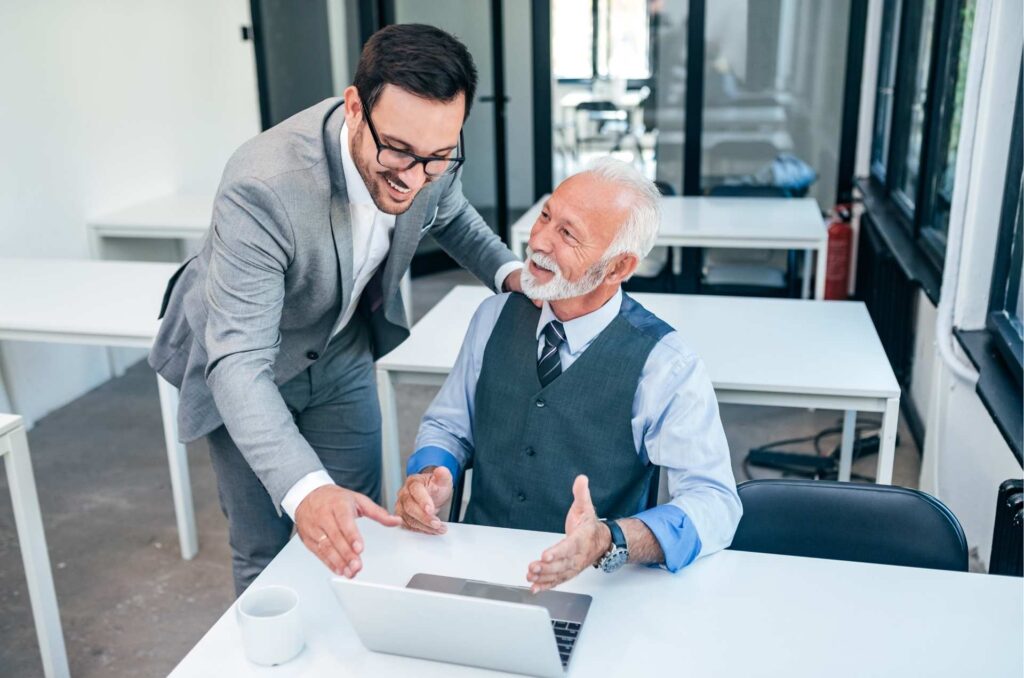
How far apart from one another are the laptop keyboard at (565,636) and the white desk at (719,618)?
15 millimetres

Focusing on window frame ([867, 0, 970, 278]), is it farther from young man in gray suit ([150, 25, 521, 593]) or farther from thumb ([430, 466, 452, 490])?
thumb ([430, 466, 452, 490])

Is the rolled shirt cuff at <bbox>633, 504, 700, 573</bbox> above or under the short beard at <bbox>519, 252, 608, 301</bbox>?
under

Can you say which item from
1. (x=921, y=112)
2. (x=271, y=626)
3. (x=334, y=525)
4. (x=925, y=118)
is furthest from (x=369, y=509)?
(x=921, y=112)

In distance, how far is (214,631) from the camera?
4.21 ft

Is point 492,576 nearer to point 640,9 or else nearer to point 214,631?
point 214,631

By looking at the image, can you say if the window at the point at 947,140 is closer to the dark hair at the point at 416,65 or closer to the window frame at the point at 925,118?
the window frame at the point at 925,118

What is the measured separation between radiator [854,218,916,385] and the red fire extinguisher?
26 cm

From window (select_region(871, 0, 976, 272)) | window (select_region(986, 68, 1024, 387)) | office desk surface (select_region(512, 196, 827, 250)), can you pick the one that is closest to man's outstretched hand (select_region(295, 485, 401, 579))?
window (select_region(986, 68, 1024, 387))

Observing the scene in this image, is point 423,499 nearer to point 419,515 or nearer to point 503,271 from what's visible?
point 419,515

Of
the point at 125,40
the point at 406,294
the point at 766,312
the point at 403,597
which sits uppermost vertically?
the point at 125,40

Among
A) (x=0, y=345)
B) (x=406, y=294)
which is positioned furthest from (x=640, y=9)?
(x=0, y=345)

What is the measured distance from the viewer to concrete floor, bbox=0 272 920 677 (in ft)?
7.95

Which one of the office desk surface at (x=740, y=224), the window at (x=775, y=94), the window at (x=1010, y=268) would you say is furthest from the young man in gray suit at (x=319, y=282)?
the window at (x=775, y=94)

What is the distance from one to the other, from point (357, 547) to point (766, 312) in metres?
1.87
